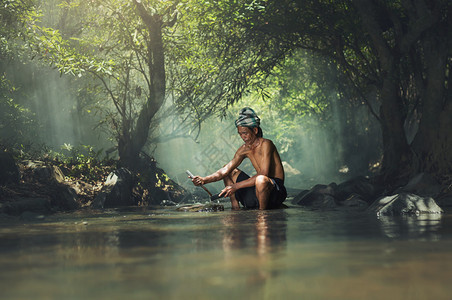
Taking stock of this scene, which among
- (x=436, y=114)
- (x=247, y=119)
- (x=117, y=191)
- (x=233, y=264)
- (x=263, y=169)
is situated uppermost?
(x=436, y=114)

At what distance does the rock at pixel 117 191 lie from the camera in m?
13.6

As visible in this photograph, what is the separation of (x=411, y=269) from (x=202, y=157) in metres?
45.5

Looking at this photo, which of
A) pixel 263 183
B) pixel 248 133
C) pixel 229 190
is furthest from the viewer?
pixel 248 133

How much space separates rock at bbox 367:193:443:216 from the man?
144 centimetres

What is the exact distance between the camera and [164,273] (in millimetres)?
2828

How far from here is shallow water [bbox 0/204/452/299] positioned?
236cm

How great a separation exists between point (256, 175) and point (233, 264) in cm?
505

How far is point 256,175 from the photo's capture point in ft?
26.5

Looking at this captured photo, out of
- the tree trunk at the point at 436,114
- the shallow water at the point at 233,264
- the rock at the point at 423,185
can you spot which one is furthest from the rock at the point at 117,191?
the shallow water at the point at 233,264

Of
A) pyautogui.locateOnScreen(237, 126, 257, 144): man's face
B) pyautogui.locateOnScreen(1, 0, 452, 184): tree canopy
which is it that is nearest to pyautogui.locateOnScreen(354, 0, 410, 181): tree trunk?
pyautogui.locateOnScreen(1, 0, 452, 184): tree canopy

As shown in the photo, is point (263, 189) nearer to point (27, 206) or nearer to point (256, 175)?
point (256, 175)

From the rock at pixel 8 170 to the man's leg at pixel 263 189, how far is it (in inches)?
259

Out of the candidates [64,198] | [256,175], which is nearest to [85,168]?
[64,198]

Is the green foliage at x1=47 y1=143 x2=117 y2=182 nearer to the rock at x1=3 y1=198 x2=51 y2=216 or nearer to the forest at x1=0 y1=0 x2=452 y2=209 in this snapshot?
the forest at x1=0 y1=0 x2=452 y2=209
